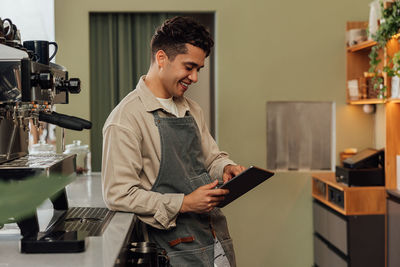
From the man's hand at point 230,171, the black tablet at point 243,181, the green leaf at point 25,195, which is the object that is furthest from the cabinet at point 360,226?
the green leaf at point 25,195

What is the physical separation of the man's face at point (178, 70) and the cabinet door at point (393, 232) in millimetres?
1842

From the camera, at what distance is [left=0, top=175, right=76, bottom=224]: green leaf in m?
0.41

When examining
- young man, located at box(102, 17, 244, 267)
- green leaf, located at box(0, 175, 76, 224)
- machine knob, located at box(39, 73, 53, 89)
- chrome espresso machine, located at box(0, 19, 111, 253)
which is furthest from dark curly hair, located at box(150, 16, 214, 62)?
green leaf, located at box(0, 175, 76, 224)

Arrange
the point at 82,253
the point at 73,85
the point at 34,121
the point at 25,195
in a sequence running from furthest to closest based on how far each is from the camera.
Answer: the point at 73,85 < the point at 34,121 < the point at 82,253 < the point at 25,195

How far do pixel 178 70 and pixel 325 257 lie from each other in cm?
236

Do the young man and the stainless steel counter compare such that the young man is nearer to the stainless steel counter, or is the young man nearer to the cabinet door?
the stainless steel counter

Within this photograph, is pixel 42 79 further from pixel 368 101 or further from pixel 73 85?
pixel 368 101

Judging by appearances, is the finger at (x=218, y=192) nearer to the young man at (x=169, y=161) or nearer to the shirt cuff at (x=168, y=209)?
the young man at (x=169, y=161)

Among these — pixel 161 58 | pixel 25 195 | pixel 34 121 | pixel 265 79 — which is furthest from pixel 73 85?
pixel 265 79

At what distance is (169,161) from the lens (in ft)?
6.20

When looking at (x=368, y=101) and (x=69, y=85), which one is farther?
(x=368, y=101)

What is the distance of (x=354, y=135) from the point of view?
409cm

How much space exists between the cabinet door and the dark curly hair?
6.12 ft

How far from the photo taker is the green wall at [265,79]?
400 cm
